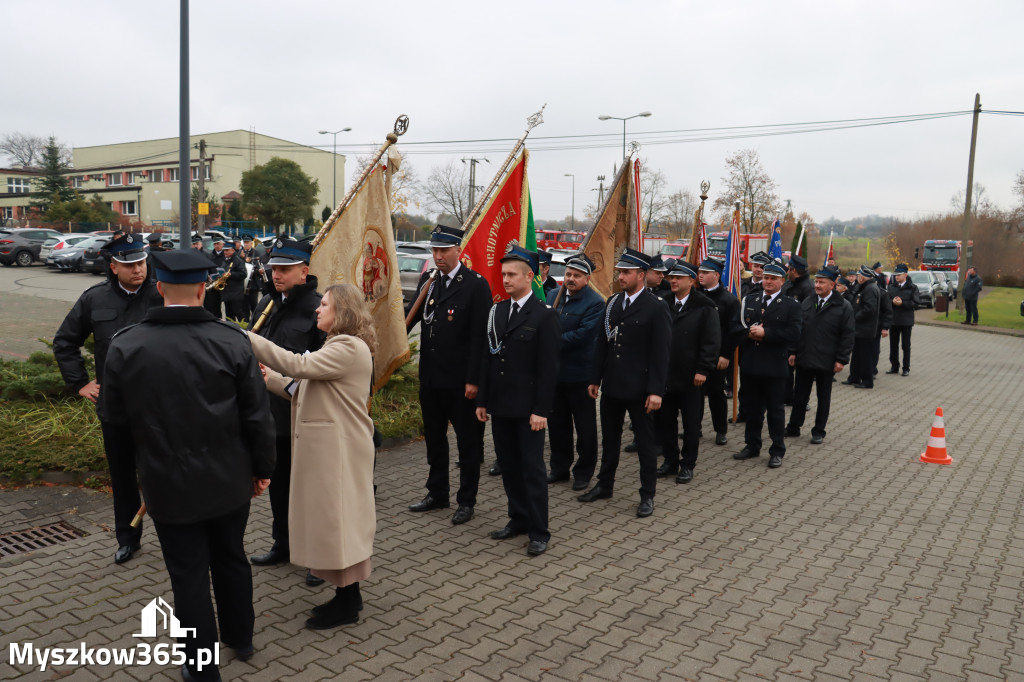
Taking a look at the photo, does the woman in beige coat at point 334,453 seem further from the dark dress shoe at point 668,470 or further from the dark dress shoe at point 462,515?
the dark dress shoe at point 668,470

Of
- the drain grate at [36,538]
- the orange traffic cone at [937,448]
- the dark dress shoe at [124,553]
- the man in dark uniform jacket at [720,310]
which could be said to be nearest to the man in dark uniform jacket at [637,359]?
the man in dark uniform jacket at [720,310]

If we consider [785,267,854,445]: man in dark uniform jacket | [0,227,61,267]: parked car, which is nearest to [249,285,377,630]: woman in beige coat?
[785,267,854,445]: man in dark uniform jacket

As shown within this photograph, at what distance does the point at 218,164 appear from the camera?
244 ft

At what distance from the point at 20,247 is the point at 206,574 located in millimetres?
38292

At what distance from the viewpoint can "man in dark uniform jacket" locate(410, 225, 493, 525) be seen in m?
5.91

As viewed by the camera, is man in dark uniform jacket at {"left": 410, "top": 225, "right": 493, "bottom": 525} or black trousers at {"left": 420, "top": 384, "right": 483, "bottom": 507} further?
black trousers at {"left": 420, "top": 384, "right": 483, "bottom": 507}

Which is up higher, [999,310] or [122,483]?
[999,310]

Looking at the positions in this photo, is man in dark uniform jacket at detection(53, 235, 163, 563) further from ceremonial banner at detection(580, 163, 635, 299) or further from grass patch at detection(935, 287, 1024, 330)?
grass patch at detection(935, 287, 1024, 330)

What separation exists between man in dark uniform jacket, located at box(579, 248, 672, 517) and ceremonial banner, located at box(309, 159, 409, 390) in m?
1.77

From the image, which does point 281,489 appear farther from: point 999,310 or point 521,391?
point 999,310

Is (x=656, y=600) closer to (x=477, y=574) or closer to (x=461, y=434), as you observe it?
(x=477, y=574)

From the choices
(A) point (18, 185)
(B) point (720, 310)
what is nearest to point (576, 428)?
(B) point (720, 310)

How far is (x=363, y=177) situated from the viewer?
20.5 feet

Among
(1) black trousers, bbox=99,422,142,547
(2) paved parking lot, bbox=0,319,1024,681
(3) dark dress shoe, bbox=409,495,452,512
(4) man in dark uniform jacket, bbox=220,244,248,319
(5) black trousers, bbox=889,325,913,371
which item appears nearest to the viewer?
(2) paved parking lot, bbox=0,319,1024,681
